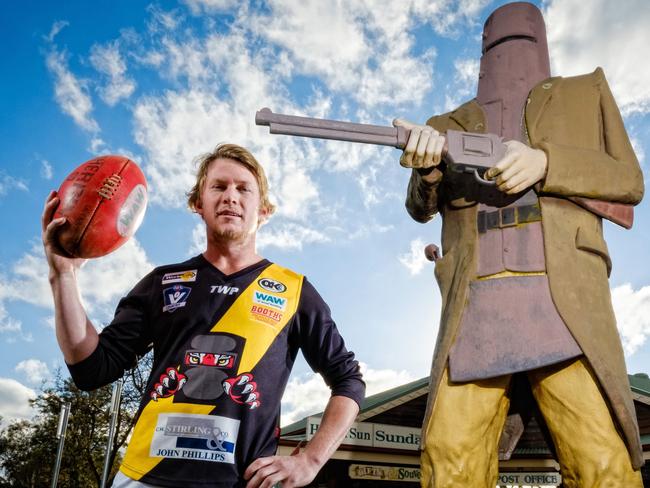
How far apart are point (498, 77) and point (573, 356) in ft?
6.20

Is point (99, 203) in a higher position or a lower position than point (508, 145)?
lower

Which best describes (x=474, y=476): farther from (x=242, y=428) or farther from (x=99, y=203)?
(x=99, y=203)

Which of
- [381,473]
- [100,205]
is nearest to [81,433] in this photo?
[381,473]

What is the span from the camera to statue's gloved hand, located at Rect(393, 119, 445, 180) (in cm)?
325

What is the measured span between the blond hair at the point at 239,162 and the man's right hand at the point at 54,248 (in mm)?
695

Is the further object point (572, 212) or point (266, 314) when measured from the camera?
point (572, 212)

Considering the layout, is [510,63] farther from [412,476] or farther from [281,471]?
[412,476]

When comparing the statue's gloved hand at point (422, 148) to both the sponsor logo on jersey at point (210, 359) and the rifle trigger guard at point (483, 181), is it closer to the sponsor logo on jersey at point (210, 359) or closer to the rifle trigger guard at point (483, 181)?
the rifle trigger guard at point (483, 181)

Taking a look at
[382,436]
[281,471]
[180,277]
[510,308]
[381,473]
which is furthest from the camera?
[382,436]

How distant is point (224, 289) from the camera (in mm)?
2582

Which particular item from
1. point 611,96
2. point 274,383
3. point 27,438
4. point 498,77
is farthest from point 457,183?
point 27,438

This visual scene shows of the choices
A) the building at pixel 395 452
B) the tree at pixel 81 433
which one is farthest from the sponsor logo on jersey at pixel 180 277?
the tree at pixel 81 433

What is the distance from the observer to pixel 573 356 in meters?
3.00

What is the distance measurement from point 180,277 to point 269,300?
0.44 meters
